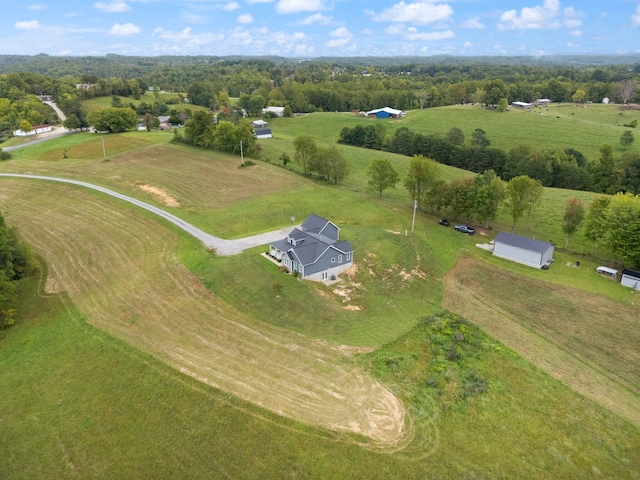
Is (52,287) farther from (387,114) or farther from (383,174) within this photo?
(387,114)

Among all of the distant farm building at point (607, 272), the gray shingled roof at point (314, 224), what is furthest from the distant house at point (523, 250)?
the gray shingled roof at point (314, 224)

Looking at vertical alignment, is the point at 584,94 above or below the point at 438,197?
above

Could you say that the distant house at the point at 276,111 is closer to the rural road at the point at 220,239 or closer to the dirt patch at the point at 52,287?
the rural road at the point at 220,239

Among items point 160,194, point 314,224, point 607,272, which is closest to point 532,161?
point 607,272

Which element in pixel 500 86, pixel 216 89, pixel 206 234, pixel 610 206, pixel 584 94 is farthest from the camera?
pixel 216 89

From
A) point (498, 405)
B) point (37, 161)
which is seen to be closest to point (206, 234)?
point (498, 405)

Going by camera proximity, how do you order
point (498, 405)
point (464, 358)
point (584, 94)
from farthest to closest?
point (584, 94) < point (464, 358) < point (498, 405)

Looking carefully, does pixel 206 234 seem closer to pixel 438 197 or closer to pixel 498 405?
pixel 438 197
